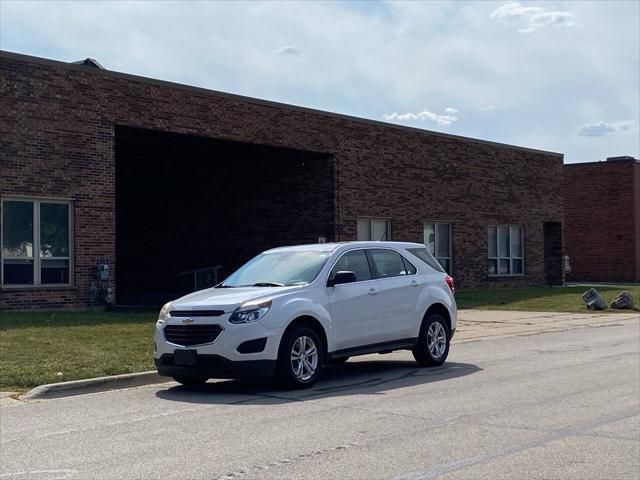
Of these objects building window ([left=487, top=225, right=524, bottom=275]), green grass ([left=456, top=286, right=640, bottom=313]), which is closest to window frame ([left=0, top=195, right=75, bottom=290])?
green grass ([left=456, top=286, right=640, bottom=313])

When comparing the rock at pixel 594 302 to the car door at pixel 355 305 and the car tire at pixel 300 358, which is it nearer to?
the car door at pixel 355 305

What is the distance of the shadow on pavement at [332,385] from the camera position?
1080cm

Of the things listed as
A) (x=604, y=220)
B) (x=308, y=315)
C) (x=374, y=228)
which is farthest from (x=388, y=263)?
(x=604, y=220)

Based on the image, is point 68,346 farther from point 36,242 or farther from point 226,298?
point 36,242

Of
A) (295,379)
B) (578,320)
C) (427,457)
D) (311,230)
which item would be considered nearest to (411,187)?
(311,230)

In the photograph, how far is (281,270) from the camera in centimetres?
1231

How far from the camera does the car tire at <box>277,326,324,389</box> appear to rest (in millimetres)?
11000

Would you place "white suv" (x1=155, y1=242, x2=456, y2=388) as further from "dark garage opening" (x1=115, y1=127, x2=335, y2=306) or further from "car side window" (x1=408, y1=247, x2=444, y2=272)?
"dark garage opening" (x1=115, y1=127, x2=335, y2=306)

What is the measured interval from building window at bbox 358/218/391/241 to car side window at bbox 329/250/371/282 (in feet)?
52.9

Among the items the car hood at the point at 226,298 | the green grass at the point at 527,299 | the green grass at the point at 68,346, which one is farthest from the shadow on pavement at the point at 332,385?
the green grass at the point at 527,299

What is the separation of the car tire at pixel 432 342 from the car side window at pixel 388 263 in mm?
852

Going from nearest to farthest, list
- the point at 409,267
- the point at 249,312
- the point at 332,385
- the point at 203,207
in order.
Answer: the point at 249,312 → the point at 332,385 → the point at 409,267 → the point at 203,207

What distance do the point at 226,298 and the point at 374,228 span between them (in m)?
18.6

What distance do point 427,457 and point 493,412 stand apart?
2.28 m
